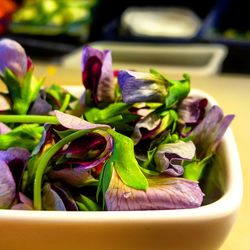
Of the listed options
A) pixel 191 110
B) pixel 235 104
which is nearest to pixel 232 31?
pixel 235 104

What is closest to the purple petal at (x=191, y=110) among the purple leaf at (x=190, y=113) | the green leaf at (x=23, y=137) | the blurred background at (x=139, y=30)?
the purple leaf at (x=190, y=113)

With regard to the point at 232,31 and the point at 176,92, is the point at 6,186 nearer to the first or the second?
the point at 176,92

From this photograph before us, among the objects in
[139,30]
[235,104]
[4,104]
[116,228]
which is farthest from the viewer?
[139,30]

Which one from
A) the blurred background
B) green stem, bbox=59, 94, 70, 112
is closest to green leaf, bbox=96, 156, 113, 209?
green stem, bbox=59, 94, 70, 112

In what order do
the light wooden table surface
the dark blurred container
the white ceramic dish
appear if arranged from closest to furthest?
the white ceramic dish < the light wooden table surface < the dark blurred container

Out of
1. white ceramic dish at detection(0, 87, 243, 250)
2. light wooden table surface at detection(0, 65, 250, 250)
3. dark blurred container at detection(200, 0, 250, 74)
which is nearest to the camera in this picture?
white ceramic dish at detection(0, 87, 243, 250)

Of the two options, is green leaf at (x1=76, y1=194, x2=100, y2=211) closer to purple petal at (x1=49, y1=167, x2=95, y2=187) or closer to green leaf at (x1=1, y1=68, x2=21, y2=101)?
purple petal at (x1=49, y1=167, x2=95, y2=187)

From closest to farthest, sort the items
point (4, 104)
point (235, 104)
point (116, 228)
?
point (116, 228), point (4, 104), point (235, 104)
